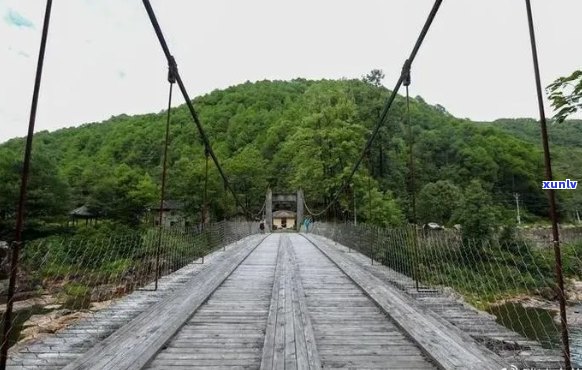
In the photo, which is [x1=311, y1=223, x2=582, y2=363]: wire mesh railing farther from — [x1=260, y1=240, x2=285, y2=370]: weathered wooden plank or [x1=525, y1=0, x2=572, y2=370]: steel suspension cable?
[x1=260, y1=240, x2=285, y2=370]: weathered wooden plank

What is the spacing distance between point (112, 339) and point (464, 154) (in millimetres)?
31753

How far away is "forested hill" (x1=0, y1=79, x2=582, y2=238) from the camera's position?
18.2m

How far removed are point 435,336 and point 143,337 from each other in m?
1.36

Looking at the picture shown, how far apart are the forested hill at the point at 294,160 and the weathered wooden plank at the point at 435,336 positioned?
39.5 ft

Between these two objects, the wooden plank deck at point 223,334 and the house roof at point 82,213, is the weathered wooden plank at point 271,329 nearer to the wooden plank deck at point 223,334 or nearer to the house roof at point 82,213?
the wooden plank deck at point 223,334


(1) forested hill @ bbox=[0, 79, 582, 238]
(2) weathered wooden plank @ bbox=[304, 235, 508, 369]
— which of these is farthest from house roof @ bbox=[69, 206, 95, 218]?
(2) weathered wooden plank @ bbox=[304, 235, 508, 369]

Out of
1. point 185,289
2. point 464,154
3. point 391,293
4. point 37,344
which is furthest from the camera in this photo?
point 464,154

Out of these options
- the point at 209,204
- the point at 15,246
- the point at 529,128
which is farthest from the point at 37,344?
the point at 529,128

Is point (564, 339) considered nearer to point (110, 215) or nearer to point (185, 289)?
point (185, 289)

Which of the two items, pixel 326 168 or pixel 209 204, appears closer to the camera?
pixel 326 168

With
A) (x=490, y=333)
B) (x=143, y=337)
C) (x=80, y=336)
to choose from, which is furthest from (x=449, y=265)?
(x=80, y=336)

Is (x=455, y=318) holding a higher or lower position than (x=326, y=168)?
lower

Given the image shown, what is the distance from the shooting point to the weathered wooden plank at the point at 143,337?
1529mm

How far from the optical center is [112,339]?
1.79 metres
